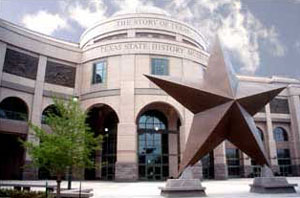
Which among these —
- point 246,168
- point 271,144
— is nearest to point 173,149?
point 246,168

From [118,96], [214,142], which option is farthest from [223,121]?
[118,96]

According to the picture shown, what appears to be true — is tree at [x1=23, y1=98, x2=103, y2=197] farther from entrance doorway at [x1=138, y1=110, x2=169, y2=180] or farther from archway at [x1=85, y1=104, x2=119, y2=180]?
entrance doorway at [x1=138, y1=110, x2=169, y2=180]

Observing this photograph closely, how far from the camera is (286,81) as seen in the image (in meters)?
50.2

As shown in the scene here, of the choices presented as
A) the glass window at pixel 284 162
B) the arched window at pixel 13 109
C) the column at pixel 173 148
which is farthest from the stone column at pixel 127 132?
the glass window at pixel 284 162

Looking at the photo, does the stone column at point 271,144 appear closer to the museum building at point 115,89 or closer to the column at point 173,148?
the museum building at point 115,89

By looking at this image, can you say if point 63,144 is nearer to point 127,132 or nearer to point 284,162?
point 127,132

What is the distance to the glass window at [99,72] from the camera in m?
33.8

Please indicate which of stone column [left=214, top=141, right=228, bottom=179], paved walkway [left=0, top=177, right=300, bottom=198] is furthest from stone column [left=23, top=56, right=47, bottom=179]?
stone column [left=214, top=141, right=228, bottom=179]

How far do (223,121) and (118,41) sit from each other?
21930mm

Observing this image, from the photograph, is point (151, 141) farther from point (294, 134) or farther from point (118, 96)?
point (294, 134)

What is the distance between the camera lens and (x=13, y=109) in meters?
31.1

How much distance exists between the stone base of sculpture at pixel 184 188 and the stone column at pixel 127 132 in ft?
52.6

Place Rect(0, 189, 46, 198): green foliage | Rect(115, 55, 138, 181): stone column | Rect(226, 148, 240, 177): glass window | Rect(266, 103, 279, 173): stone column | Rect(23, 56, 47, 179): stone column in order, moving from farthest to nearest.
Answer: Rect(266, 103, 279, 173): stone column
Rect(226, 148, 240, 177): glass window
Rect(23, 56, 47, 179): stone column
Rect(115, 55, 138, 181): stone column
Rect(0, 189, 46, 198): green foliage

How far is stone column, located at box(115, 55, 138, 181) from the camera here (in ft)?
97.8
